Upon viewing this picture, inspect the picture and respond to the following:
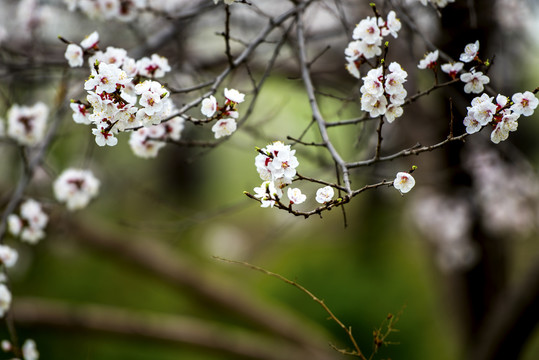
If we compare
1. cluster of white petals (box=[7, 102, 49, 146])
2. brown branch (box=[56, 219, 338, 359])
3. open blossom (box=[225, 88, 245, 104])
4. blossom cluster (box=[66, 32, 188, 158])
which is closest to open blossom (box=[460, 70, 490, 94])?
open blossom (box=[225, 88, 245, 104])

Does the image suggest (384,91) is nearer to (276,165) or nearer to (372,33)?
(372,33)

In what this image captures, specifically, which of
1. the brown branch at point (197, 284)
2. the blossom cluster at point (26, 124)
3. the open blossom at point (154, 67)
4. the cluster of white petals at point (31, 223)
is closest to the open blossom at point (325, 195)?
the open blossom at point (154, 67)

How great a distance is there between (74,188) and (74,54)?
2.65ft

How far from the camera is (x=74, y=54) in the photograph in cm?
146

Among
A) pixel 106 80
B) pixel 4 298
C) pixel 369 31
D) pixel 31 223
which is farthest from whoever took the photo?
pixel 31 223

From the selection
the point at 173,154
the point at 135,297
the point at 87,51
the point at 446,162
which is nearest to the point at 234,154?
the point at 173,154

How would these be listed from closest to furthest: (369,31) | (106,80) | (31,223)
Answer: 1. (106,80)
2. (369,31)
3. (31,223)

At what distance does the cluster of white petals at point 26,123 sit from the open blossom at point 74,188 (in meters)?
0.22

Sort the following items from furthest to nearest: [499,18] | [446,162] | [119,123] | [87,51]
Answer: [446,162] → [499,18] → [87,51] → [119,123]

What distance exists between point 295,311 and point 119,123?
4.93 meters

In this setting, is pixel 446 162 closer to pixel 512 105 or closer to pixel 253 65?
pixel 253 65

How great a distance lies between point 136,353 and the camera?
5.49 m

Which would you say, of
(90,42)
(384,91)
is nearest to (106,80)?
(90,42)

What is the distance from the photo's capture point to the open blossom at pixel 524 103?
3.82 feet
